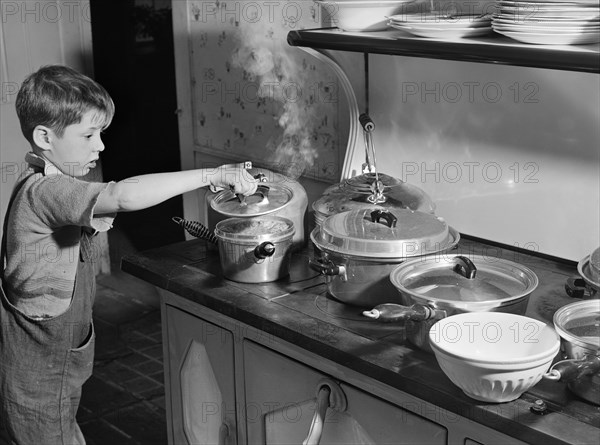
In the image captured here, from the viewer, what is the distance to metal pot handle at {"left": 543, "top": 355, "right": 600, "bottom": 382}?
1.53 metres

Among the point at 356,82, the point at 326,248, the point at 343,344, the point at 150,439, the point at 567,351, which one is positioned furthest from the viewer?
the point at 150,439

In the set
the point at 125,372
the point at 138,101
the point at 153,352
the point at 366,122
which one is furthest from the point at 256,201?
the point at 138,101

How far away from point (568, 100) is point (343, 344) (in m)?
0.82

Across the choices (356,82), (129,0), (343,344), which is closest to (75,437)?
(343,344)

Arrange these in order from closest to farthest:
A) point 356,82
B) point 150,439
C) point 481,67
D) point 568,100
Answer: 1. point 568,100
2. point 481,67
3. point 356,82
4. point 150,439

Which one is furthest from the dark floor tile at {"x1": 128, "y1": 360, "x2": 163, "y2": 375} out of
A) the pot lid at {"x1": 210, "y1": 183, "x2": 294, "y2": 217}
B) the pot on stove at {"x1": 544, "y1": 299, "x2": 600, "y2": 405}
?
the pot on stove at {"x1": 544, "y1": 299, "x2": 600, "y2": 405}

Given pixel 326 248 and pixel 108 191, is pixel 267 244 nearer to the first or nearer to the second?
Answer: pixel 326 248

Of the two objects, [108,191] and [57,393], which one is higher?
[108,191]

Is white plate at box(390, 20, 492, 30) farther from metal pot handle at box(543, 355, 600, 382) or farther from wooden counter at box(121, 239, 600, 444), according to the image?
metal pot handle at box(543, 355, 600, 382)

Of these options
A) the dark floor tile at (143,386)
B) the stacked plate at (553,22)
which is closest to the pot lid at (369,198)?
the stacked plate at (553,22)

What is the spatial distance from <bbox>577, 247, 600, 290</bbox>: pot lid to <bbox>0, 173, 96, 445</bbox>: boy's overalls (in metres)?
1.17

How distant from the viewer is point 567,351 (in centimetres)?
162

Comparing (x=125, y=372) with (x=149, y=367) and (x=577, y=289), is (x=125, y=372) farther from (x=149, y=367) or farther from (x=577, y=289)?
(x=577, y=289)

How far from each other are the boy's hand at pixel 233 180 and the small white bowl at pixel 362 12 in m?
0.48
